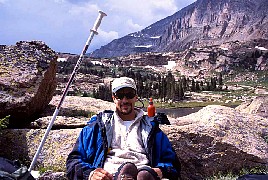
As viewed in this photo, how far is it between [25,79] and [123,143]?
4370 mm

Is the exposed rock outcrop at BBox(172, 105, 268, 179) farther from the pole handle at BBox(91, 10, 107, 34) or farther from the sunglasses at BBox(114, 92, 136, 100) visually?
the pole handle at BBox(91, 10, 107, 34)

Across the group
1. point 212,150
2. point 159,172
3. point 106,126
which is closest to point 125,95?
point 106,126

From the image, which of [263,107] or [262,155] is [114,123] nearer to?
[262,155]

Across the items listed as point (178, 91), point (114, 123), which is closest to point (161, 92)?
point (178, 91)

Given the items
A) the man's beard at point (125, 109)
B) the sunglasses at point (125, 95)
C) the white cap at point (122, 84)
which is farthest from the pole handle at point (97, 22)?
the man's beard at point (125, 109)

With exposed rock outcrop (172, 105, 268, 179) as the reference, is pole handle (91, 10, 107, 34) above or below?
above

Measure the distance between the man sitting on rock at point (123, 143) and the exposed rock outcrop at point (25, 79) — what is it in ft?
12.0

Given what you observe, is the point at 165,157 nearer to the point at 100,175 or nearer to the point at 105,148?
the point at 105,148

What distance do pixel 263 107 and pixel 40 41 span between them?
8734 mm

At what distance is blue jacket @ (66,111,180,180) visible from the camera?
18.4ft

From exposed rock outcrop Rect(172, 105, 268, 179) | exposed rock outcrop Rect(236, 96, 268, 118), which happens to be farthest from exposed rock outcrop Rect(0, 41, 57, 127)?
exposed rock outcrop Rect(236, 96, 268, 118)

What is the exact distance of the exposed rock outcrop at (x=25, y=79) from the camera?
8.87 meters

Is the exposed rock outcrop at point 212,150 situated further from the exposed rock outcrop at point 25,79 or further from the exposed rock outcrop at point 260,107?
the exposed rock outcrop at point 260,107

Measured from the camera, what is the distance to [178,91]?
138 m
